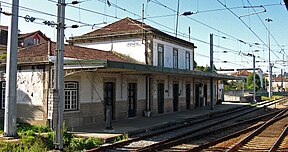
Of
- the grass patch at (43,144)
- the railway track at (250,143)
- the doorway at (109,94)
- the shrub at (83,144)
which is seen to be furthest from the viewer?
the doorway at (109,94)

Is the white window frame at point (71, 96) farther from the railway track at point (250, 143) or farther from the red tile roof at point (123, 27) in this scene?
the red tile roof at point (123, 27)

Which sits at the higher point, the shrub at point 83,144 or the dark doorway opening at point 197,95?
the dark doorway opening at point 197,95

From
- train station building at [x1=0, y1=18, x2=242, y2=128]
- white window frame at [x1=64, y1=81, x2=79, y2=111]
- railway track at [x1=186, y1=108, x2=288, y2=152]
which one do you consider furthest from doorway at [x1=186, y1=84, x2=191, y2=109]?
white window frame at [x1=64, y1=81, x2=79, y2=111]

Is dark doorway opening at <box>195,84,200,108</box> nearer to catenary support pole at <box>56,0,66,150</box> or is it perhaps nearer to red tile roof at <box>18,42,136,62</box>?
red tile roof at <box>18,42,136,62</box>

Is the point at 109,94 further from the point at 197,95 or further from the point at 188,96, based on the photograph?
the point at 197,95

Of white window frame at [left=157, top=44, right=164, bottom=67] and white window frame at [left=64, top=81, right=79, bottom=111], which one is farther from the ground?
white window frame at [left=157, top=44, right=164, bottom=67]

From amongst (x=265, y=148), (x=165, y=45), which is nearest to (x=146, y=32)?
(x=165, y=45)

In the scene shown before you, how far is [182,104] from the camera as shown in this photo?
27.5 meters

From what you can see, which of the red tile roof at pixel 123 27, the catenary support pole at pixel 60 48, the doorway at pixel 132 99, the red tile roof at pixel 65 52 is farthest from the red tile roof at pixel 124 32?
the catenary support pole at pixel 60 48

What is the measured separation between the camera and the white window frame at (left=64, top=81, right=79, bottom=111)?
15.9 meters

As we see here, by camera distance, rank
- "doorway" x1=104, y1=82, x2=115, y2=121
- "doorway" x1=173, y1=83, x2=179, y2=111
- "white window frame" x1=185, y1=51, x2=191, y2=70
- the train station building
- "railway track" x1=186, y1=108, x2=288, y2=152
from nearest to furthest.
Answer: "railway track" x1=186, y1=108, x2=288, y2=152
the train station building
"doorway" x1=104, y1=82, x2=115, y2=121
"doorway" x1=173, y1=83, x2=179, y2=111
"white window frame" x1=185, y1=51, x2=191, y2=70

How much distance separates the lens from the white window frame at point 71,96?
52.1 ft

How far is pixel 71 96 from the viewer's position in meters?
16.1

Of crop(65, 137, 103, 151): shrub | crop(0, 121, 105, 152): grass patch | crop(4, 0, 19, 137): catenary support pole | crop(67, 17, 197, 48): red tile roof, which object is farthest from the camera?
crop(67, 17, 197, 48): red tile roof
